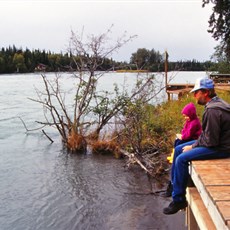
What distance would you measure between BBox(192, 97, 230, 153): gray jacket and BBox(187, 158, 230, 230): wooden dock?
0.61ft

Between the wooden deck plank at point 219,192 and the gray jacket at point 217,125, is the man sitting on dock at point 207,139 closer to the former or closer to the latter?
the gray jacket at point 217,125

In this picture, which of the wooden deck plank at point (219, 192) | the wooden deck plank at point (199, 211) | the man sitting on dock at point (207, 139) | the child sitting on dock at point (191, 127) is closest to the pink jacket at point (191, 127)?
the child sitting on dock at point (191, 127)

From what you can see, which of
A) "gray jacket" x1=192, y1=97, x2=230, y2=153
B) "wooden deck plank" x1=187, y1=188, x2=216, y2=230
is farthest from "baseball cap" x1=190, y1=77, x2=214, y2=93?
"wooden deck plank" x1=187, y1=188, x2=216, y2=230

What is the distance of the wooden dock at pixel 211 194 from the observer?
2.87 meters

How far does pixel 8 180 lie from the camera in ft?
31.2

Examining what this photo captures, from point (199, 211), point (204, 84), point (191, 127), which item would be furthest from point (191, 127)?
point (199, 211)

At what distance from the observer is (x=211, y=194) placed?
10.4 feet

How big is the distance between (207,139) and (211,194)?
107 centimetres

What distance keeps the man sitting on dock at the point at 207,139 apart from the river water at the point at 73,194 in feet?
7.21

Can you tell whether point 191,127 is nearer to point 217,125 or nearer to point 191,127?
point 191,127

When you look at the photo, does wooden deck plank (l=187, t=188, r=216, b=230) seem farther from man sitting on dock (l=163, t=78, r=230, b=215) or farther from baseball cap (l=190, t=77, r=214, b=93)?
baseball cap (l=190, t=77, r=214, b=93)

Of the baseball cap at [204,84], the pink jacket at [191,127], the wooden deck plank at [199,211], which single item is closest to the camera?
the wooden deck plank at [199,211]

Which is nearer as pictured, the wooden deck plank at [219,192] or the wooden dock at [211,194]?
the wooden dock at [211,194]

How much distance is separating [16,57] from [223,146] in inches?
4026
